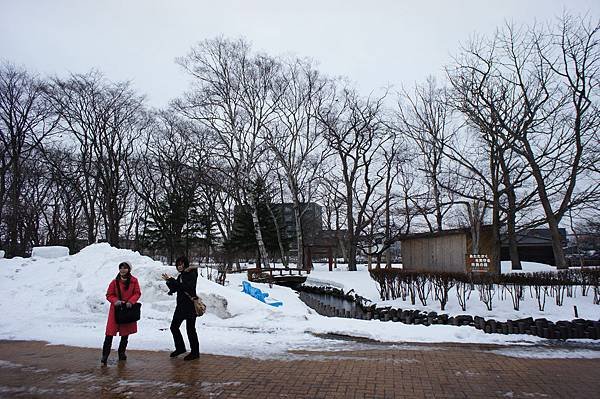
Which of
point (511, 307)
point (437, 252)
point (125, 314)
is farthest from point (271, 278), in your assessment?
point (125, 314)

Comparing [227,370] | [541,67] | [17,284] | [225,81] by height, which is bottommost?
[227,370]

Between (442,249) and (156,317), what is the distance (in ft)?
52.4

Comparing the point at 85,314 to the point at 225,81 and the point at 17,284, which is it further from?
the point at 225,81

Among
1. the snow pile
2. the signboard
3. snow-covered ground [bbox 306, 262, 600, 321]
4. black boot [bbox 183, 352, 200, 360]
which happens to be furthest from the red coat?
the signboard

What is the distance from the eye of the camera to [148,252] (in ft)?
148

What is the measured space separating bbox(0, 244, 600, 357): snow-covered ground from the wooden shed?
7.04m

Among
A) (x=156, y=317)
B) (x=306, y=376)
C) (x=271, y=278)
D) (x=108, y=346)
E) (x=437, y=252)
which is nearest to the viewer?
(x=306, y=376)

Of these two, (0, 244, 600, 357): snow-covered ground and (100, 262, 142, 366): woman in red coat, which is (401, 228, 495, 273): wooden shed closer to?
(0, 244, 600, 357): snow-covered ground

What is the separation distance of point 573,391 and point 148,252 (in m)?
44.6

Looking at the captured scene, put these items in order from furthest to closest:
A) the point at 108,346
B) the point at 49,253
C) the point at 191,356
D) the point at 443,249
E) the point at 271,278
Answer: the point at 271,278 < the point at 443,249 < the point at 49,253 < the point at 191,356 < the point at 108,346

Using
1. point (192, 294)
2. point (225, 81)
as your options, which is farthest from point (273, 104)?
point (192, 294)

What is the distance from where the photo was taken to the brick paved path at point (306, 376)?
4.92 m

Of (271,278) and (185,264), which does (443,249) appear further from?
(185,264)

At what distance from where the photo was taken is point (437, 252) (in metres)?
22.5
